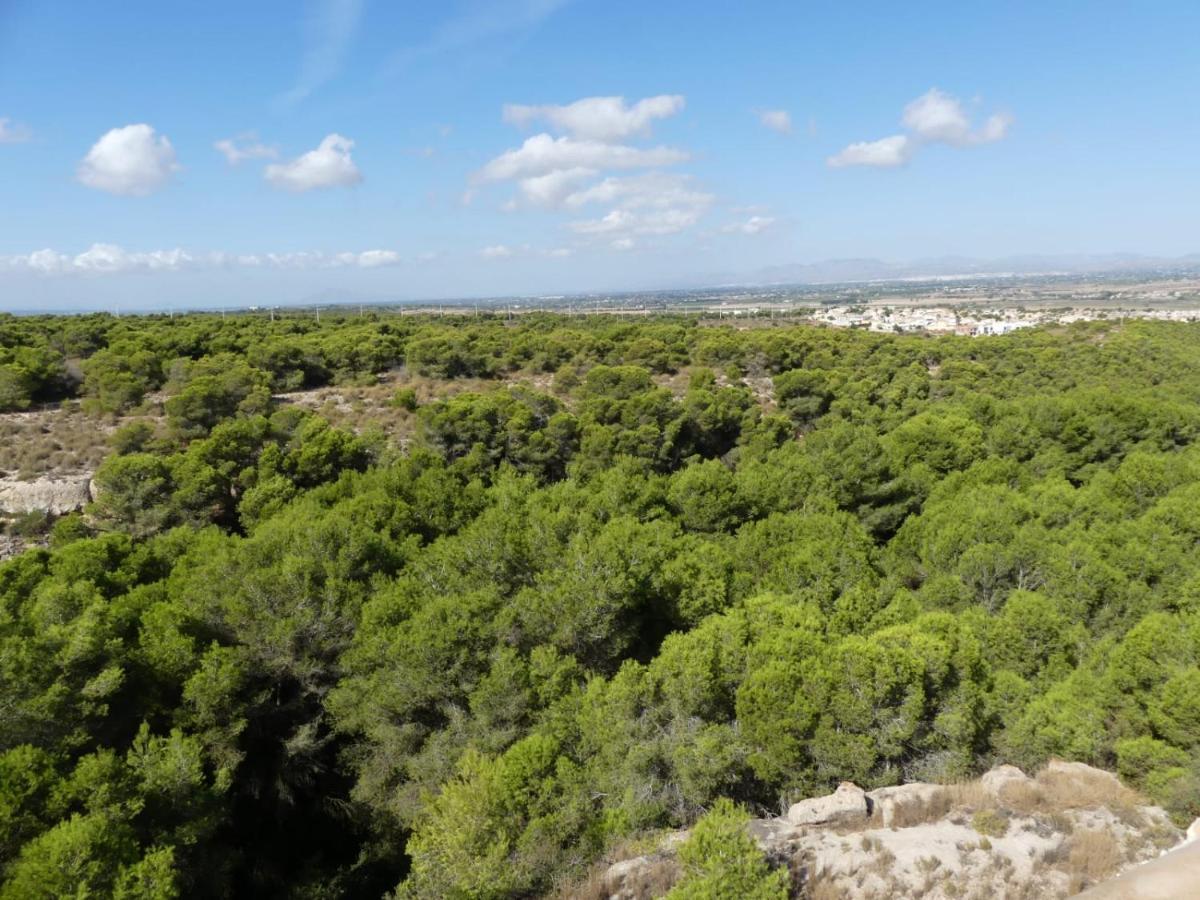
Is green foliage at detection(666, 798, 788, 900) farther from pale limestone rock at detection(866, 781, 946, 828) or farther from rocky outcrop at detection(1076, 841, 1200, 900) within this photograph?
rocky outcrop at detection(1076, 841, 1200, 900)

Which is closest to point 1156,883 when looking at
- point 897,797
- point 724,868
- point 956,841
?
point 724,868

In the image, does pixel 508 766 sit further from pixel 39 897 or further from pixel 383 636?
pixel 39 897

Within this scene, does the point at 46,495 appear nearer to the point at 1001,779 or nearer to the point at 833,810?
the point at 833,810

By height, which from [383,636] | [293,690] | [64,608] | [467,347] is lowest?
[293,690]

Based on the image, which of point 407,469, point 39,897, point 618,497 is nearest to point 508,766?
point 39,897

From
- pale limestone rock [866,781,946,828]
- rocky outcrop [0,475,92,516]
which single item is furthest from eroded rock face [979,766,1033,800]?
rocky outcrop [0,475,92,516]

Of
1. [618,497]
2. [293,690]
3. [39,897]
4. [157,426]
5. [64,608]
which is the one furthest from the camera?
[157,426]
